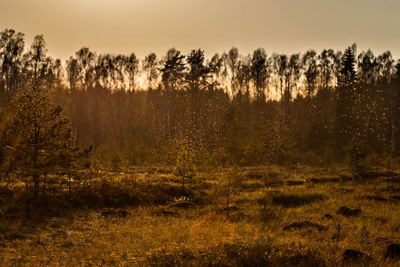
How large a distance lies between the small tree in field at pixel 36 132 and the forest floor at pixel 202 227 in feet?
6.53

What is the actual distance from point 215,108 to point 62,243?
3804 cm

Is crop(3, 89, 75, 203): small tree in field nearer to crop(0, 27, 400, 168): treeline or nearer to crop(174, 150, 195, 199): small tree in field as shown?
crop(174, 150, 195, 199): small tree in field

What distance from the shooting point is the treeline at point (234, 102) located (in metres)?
35.6

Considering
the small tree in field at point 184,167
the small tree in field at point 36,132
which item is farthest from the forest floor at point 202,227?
the small tree in field at point 36,132

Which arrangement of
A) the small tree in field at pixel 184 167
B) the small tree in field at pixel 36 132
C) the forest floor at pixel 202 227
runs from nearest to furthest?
the forest floor at pixel 202 227 → the small tree in field at pixel 36 132 → the small tree in field at pixel 184 167

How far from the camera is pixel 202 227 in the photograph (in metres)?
11.1

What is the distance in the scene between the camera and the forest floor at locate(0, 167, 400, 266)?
7.43 m

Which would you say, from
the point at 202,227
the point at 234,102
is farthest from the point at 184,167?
the point at 234,102

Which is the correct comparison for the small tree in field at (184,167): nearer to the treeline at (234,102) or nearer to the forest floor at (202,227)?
the forest floor at (202,227)

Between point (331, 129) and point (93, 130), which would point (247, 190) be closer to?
point (331, 129)

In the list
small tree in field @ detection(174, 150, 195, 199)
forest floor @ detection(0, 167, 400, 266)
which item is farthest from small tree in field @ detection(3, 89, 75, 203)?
small tree in field @ detection(174, 150, 195, 199)

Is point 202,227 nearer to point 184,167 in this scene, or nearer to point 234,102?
Answer: point 184,167

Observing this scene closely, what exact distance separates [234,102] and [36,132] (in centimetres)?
4380

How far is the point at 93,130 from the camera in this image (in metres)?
53.5
